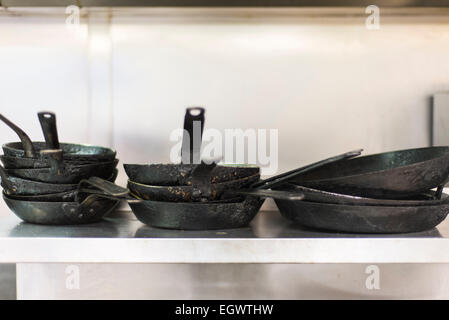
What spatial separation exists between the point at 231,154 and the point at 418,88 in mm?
503

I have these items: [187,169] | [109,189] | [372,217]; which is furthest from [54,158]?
[372,217]

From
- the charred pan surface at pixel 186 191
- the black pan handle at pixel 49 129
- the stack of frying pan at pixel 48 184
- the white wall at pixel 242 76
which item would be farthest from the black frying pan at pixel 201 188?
the white wall at pixel 242 76

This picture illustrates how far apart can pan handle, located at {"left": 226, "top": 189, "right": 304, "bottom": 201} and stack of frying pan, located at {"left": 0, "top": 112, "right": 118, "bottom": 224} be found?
0.90ft

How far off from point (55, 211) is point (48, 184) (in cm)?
5

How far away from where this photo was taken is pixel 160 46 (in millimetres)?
1262

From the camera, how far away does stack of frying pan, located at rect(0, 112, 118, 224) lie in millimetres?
955

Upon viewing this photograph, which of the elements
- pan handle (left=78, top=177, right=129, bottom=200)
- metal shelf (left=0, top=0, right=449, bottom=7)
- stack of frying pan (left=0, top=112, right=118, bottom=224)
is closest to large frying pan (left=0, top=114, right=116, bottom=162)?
stack of frying pan (left=0, top=112, right=118, bottom=224)

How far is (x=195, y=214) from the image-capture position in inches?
35.3

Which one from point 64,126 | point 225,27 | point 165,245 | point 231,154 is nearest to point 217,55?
point 225,27

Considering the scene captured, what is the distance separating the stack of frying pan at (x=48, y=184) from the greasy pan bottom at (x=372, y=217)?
1.33 ft

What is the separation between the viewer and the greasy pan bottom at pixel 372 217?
859mm

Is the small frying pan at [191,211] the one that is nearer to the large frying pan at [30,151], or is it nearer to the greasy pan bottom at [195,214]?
the greasy pan bottom at [195,214]
